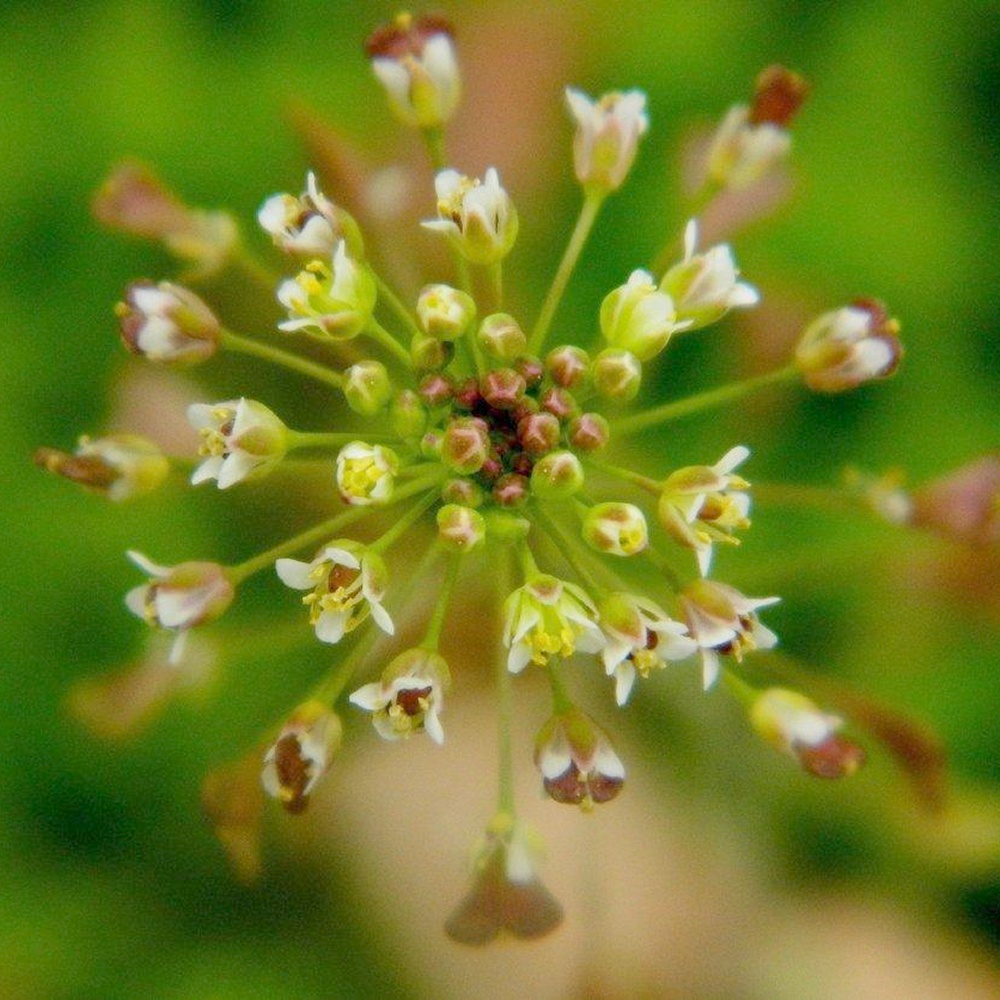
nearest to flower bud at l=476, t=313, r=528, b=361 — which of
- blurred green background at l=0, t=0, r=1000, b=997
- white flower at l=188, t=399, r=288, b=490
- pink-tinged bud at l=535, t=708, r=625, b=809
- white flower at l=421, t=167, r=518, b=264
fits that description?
white flower at l=421, t=167, r=518, b=264

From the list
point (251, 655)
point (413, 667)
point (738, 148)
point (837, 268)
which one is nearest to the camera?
point (413, 667)

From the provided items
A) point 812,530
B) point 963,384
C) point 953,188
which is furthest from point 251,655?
point 953,188

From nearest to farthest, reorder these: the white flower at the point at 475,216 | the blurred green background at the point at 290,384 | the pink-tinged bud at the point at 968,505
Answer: the white flower at the point at 475,216
the pink-tinged bud at the point at 968,505
the blurred green background at the point at 290,384

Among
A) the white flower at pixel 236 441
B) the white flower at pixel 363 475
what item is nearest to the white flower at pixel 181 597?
→ the white flower at pixel 236 441

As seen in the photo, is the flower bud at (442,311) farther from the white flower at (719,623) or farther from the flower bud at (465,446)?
the white flower at (719,623)

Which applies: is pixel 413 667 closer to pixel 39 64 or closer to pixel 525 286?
pixel 525 286

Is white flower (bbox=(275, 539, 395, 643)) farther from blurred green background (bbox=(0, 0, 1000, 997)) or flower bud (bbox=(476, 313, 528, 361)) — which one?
blurred green background (bbox=(0, 0, 1000, 997))

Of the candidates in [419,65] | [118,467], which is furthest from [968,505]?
[118,467]
